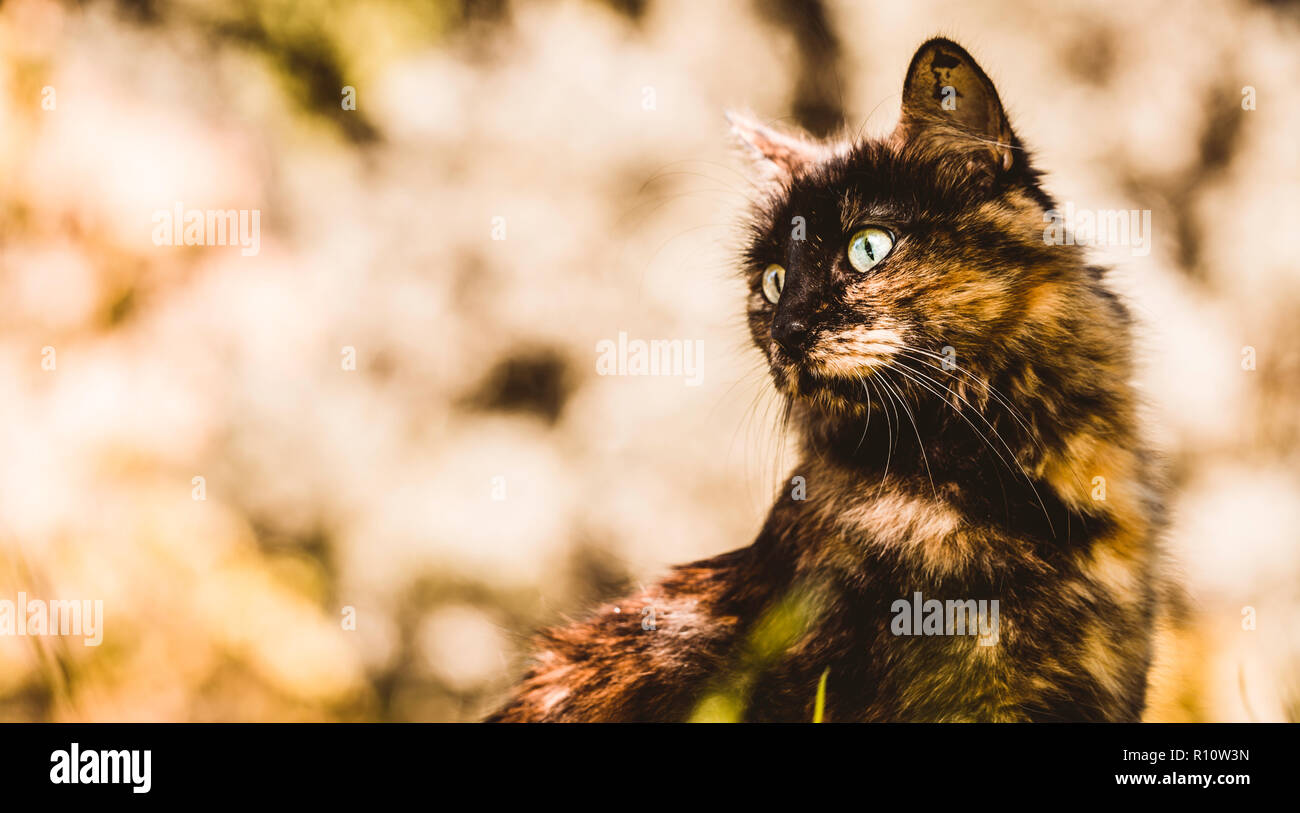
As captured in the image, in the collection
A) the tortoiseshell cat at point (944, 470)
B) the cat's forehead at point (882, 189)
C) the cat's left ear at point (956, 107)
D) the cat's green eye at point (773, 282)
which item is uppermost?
the cat's left ear at point (956, 107)

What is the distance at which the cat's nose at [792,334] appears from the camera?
1.44 metres

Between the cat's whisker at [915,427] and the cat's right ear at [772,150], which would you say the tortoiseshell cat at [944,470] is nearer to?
the cat's whisker at [915,427]

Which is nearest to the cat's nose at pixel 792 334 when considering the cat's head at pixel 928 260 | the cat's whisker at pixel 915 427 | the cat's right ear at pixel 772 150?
the cat's head at pixel 928 260

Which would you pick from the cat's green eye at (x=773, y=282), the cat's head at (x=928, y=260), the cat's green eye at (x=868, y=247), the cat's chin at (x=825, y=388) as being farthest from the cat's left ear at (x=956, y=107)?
the cat's chin at (x=825, y=388)

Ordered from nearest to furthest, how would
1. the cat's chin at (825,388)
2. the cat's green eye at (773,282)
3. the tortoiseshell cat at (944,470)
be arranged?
the tortoiseshell cat at (944,470) → the cat's chin at (825,388) → the cat's green eye at (773,282)

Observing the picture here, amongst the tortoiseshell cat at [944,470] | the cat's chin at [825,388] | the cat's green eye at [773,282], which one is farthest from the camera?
the cat's green eye at [773,282]

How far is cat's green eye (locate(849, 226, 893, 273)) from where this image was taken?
4.81ft

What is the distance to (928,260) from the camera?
4.69 feet

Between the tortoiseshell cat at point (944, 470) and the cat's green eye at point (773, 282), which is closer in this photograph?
the tortoiseshell cat at point (944, 470)

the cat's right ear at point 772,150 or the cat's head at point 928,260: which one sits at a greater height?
the cat's right ear at point 772,150

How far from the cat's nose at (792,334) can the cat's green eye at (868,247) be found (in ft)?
0.51

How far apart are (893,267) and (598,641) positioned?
0.95m

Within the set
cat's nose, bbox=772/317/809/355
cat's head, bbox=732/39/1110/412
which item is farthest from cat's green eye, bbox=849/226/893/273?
cat's nose, bbox=772/317/809/355

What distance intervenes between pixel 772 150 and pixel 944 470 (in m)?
0.79
